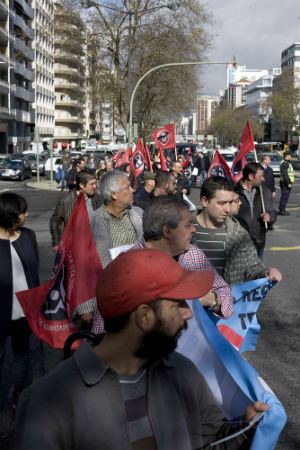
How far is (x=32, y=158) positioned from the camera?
140ft

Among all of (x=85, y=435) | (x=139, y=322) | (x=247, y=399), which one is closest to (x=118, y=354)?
(x=139, y=322)

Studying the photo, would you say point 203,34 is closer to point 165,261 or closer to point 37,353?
point 37,353

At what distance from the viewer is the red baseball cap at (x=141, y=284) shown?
64.6 inches

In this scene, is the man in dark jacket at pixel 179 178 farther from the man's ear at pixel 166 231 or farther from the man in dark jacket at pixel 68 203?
the man's ear at pixel 166 231

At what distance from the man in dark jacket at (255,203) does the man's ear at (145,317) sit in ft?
16.9

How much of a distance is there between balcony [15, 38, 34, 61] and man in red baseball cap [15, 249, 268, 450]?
216ft

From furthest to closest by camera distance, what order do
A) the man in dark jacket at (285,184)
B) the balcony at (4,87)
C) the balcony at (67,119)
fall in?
the balcony at (67,119), the balcony at (4,87), the man in dark jacket at (285,184)

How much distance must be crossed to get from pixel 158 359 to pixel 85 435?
30cm

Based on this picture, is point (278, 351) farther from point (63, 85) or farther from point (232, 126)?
point (232, 126)

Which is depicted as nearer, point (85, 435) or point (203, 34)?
point (85, 435)

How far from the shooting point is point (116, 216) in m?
4.53

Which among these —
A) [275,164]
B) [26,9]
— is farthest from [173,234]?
[26,9]

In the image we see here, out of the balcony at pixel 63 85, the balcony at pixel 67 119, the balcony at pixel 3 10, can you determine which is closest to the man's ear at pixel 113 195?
the balcony at pixel 3 10

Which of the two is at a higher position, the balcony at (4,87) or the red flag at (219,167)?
the balcony at (4,87)
